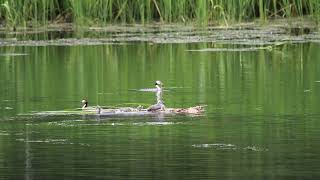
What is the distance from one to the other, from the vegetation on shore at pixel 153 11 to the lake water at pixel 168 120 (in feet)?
12.9

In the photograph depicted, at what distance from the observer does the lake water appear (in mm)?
7801

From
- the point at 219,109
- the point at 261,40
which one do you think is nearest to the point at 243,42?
the point at 261,40

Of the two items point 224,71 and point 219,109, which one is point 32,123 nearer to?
point 219,109

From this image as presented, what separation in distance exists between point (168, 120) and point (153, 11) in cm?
1247

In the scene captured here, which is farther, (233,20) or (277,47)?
(233,20)

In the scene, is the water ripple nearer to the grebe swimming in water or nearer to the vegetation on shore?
the grebe swimming in water

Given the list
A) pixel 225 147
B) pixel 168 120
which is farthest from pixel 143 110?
pixel 225 147

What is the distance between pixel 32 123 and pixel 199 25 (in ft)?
37.3

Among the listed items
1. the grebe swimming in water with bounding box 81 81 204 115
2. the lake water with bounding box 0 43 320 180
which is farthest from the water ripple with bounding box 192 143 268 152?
the grebe swimming in water with bounding box 81 81 204 115

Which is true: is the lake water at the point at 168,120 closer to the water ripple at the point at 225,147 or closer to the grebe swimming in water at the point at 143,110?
the water ripple at the point at 225,147

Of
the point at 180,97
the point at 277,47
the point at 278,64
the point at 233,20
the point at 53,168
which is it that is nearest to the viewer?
the point at 53,168

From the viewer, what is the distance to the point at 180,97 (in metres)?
12.0

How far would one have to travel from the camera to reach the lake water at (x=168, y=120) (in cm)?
780

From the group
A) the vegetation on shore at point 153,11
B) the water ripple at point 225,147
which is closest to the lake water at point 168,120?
the water ripple at point 225,147
